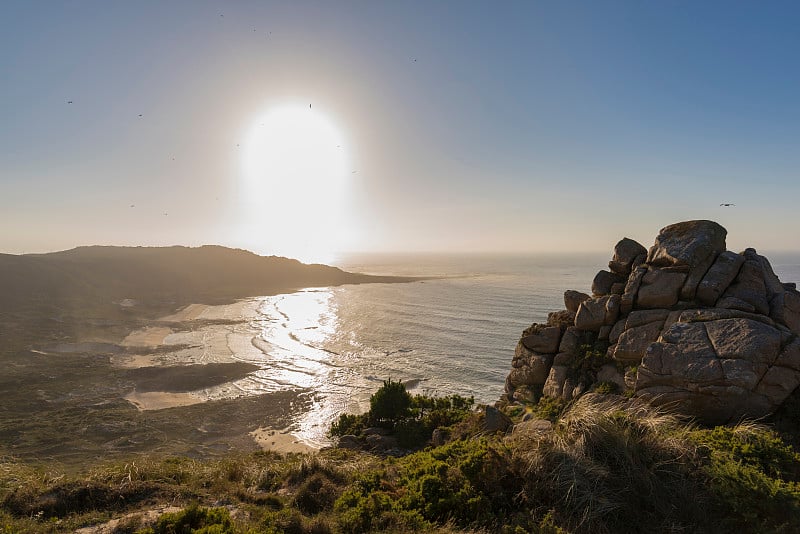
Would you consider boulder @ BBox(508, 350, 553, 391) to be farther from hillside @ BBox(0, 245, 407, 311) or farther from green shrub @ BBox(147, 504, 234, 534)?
hillside @ BBox(0, 245, 407, 311)

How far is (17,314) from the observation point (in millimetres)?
68875

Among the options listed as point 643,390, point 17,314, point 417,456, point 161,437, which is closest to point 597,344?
point 643,390

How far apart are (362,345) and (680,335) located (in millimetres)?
49424

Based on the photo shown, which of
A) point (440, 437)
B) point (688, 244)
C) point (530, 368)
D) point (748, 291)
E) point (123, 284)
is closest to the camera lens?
point (748, 291)

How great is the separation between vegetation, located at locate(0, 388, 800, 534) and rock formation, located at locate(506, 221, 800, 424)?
221cm

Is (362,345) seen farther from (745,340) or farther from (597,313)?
(745,340)

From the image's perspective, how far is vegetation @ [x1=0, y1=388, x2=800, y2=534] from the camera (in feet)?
29.9

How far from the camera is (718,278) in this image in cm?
1727

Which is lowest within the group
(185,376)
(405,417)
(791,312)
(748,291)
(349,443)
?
(185,376)

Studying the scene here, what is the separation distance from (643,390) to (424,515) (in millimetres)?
10520

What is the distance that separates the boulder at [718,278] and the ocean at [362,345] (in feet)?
74.0

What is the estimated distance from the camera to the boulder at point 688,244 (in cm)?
1800

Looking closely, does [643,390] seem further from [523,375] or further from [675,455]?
[523,375]

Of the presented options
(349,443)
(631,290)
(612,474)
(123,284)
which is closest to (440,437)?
(349,443)
